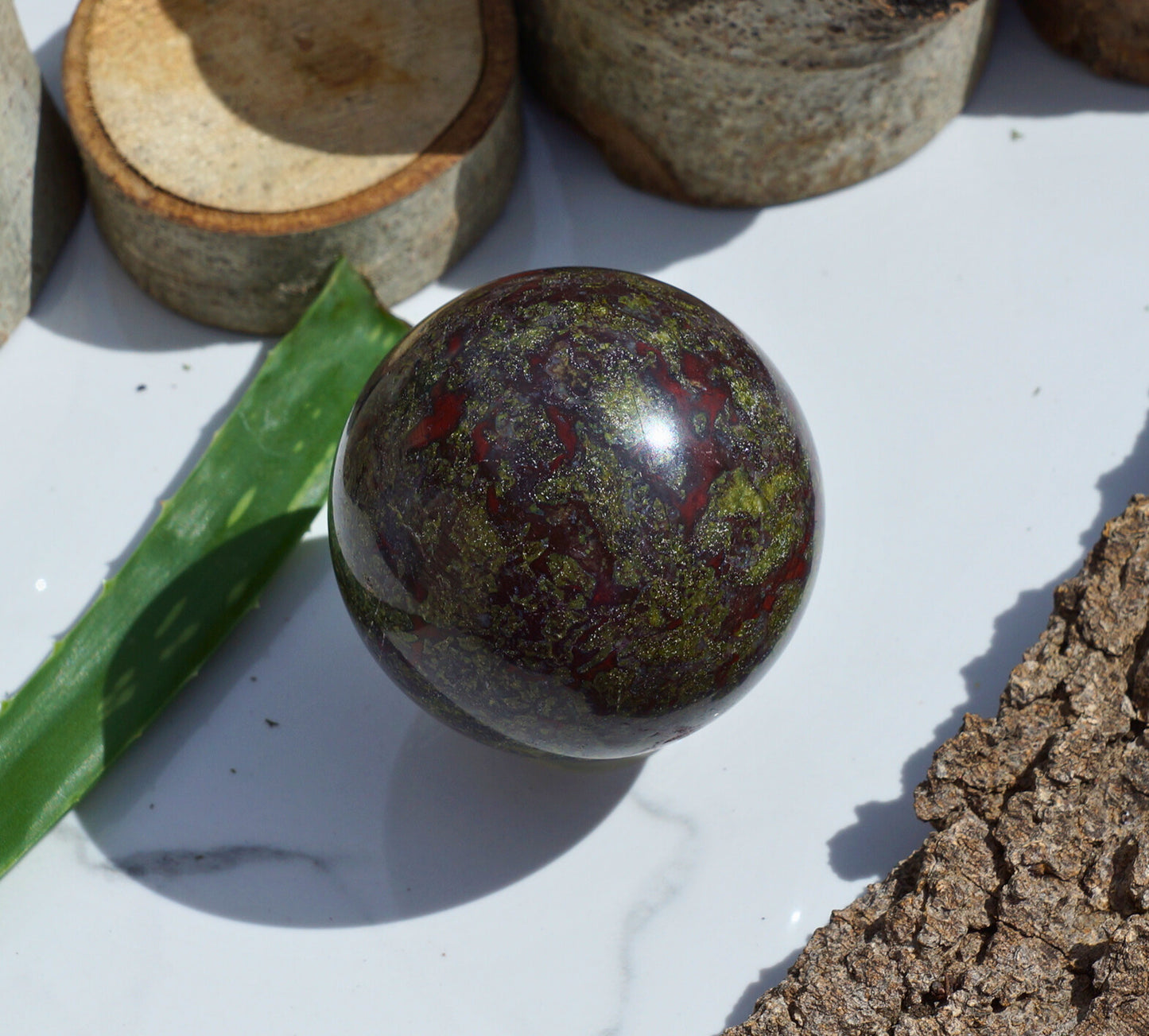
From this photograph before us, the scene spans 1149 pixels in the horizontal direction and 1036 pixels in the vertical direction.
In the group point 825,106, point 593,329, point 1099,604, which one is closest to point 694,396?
point 593,329

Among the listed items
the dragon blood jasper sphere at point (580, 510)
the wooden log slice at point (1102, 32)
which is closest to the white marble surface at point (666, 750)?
the wooden log slice at point (1102, 32)

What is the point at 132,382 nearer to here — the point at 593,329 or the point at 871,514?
the point at 593,329

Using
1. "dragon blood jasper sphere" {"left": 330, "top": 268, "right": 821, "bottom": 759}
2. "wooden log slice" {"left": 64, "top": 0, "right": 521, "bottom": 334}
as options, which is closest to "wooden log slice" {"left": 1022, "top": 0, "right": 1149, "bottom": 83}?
"wooden log slice" {"left": 64, "top": 0, "right": 521, "bottom": 334}

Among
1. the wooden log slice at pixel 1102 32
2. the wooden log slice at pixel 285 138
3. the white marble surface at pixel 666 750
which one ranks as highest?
the wooden log slice at pixel 1102 32

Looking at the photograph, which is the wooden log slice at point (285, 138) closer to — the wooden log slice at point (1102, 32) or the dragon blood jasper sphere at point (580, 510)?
the dragon blood jasper sphere at point (580, 510)

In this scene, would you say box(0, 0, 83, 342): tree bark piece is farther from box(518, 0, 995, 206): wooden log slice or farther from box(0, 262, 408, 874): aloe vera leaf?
box(518, 0, 995, 206): wooden log slice

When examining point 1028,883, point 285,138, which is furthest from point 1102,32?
point 1028,883
